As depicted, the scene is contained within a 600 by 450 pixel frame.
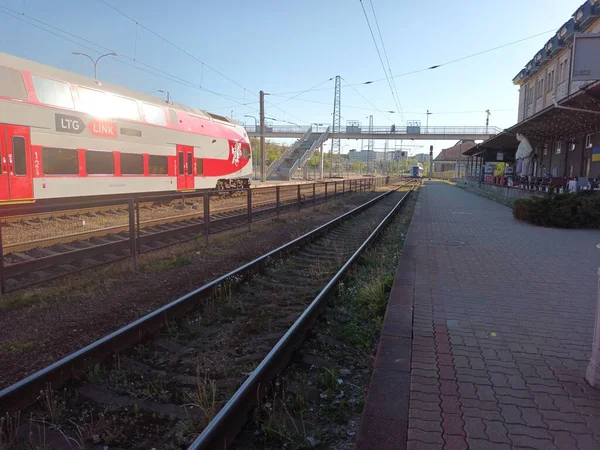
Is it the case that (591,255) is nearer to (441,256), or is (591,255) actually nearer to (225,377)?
(441,256)

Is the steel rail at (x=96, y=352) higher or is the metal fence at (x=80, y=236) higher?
the metal fence at (x=80, y=236)

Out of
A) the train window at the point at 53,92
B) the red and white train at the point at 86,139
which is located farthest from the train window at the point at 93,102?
the train window at the point at 53,92

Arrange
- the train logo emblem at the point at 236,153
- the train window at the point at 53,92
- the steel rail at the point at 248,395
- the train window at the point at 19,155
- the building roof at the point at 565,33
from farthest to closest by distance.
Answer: the building roof at the point at 565,33, the train logo emblem at the point at 236,153, the train window at the point at 53,92, the train window at the point at 19,155, the steel rail at the point at 248,395

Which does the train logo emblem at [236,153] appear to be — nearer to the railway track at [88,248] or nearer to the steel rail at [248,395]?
the railway track at [88,248]

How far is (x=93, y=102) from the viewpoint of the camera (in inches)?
551

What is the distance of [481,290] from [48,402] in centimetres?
551

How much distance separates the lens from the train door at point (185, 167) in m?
18.3

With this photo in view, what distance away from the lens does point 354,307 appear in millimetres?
5883

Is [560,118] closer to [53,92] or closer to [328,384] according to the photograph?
[53,92]

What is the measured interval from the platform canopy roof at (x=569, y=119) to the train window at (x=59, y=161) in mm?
14751

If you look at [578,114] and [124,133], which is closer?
[124,133]

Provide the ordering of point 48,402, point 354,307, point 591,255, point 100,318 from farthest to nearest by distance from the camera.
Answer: point 591,255 < point 354,307 < point 100,318 < point 48,402

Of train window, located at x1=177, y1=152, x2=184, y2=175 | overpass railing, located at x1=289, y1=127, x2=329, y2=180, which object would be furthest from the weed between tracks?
overpass railing, located at x1=289, y1=127, x2=329, y2=180

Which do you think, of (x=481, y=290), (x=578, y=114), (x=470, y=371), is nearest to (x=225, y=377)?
(x=470, y=371)
